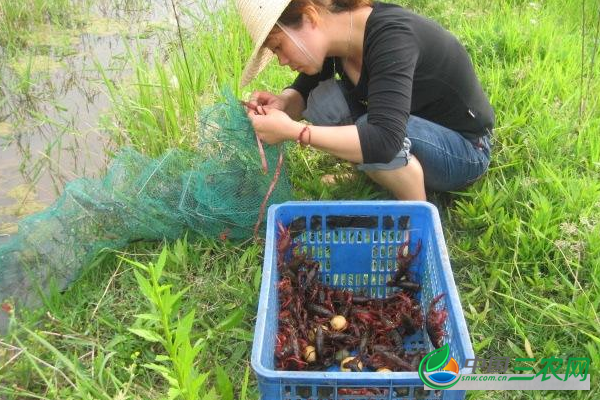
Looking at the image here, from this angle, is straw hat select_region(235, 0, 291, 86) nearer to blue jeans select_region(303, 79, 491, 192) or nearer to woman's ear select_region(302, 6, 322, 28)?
woman's ear select_region(302, 6, 322, 28)

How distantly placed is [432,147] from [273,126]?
28.5 inches

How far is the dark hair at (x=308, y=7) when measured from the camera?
2.03 metres

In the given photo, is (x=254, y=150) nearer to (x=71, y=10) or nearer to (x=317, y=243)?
(x=317, y=243)

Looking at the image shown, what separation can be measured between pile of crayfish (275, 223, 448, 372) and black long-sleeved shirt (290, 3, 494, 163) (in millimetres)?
463

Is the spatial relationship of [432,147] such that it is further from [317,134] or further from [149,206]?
[149,206]

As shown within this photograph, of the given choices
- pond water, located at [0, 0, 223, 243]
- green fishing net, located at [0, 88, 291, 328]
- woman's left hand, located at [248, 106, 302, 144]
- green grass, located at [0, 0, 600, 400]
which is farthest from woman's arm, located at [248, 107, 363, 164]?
pond water, located at [0, 0, 223, 243]

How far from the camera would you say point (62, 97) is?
4.05 meters

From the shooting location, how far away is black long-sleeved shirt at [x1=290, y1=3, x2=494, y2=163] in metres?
2.07

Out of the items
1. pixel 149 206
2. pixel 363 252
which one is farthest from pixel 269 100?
pixel 363 252

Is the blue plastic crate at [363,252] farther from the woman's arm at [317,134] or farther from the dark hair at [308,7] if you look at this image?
the dark hair at [308,7]

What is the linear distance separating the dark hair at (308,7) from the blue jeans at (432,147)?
0.47 meters

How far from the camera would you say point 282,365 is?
1822mm

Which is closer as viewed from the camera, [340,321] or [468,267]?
[340,321]

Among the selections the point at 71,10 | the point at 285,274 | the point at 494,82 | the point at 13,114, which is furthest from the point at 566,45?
the point at 71,10
